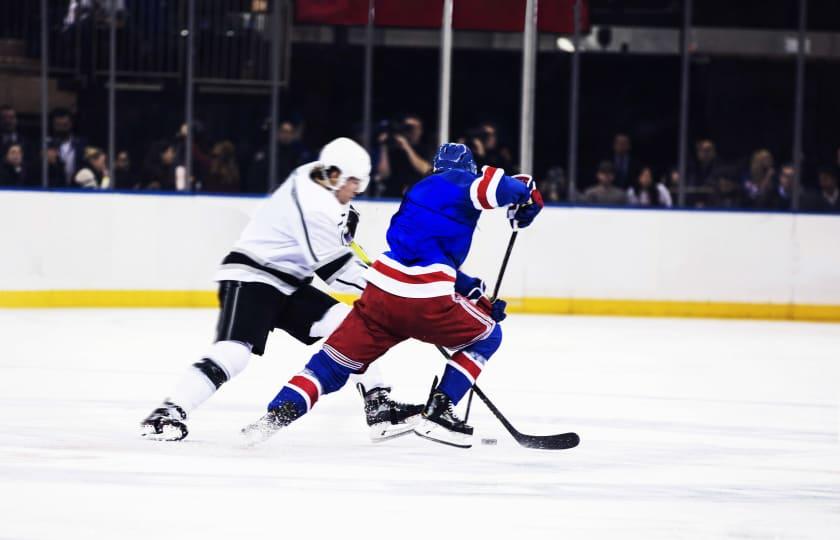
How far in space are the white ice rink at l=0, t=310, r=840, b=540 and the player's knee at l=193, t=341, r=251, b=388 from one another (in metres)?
0.24

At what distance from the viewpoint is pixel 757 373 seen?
757 cm

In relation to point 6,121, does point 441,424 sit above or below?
below

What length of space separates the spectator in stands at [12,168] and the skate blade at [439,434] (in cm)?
599

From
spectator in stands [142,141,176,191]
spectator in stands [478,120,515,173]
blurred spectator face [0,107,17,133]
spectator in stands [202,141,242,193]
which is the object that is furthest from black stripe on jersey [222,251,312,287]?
blurred spectator face [0,107,17,133]

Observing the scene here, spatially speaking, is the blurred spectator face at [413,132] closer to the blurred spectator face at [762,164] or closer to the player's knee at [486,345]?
the blurred spectator face at [762,164]

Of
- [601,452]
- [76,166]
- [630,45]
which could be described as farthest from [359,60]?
[601,452]

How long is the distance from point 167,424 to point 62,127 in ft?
23.6

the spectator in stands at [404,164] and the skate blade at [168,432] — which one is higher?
the spectator in stands at [404,164]

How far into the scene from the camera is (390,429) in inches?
202

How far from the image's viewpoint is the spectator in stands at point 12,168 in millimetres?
10211

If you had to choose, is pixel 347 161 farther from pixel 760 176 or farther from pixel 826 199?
pixel 760 176

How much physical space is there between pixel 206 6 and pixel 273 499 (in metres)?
11.8

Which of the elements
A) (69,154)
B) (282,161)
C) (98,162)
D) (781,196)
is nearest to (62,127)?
(69,154)

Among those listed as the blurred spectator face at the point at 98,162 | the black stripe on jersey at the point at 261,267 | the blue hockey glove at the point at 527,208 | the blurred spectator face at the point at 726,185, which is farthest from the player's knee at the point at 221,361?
the blurred spectator face at the point at 726,185
